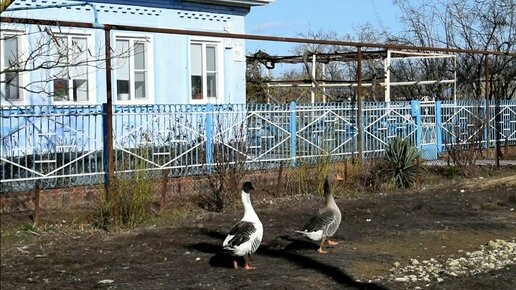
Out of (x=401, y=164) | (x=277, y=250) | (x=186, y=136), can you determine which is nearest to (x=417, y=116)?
(x=401, y=164)

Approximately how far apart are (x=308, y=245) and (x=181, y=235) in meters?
1.89

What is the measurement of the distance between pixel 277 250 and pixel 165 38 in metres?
10.5

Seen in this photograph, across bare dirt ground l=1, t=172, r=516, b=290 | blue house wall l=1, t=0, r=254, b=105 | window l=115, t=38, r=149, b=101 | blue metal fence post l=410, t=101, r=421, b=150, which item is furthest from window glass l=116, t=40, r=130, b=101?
blue metal fence post l=410, t=101, r=421, b=150

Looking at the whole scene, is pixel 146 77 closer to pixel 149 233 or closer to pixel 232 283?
pixel 149 233

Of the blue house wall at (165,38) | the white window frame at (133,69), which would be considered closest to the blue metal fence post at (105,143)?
the blue house wall at (165,38)

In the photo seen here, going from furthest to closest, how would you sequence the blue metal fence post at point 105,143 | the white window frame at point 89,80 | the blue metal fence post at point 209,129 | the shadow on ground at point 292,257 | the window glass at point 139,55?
the window glass at point 139,55
the white window frame at point 89,80
the blue metal fence post at point 209,129
the blue metal fence post at point 105,143
the shadow on ground at point 292,257

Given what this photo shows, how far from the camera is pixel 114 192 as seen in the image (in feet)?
36.7

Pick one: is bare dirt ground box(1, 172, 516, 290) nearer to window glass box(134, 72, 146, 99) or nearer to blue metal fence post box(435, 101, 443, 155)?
window glass box(134, 72, 146, 99)

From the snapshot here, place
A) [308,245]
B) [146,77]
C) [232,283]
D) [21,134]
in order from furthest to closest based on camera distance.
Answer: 1. [146,77]
2. [21,134]
3. [308,245]
4. [232,283]

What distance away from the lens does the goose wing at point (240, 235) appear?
839 centimetres

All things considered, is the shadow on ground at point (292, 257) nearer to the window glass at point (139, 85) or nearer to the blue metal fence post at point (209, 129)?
the blue metal fence post at point (209, 129)

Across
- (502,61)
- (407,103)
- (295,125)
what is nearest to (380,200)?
(295,125)

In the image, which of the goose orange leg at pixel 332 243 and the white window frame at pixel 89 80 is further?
the white window frame at pixel 89 80

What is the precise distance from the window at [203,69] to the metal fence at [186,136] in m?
3.90
